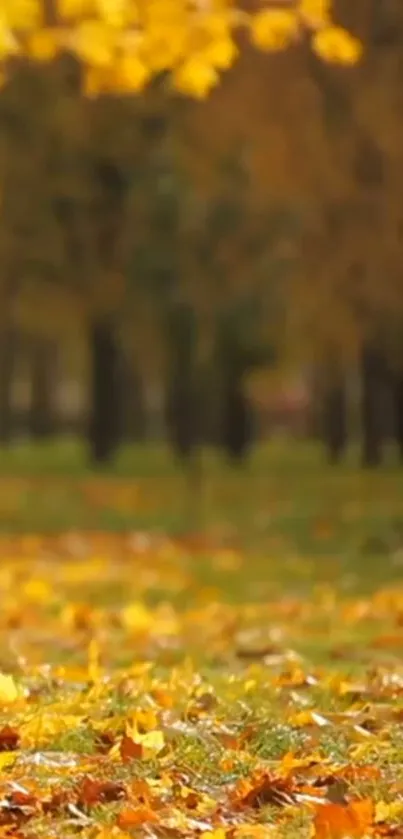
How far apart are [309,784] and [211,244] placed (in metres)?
25.3

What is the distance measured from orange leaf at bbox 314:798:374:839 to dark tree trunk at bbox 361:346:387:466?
76.8ft

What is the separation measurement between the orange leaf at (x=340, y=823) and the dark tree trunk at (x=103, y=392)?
95.0 ft

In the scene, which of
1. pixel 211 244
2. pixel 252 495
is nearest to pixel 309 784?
pixel 252 495

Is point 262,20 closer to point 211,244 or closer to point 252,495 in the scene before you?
point 252,495

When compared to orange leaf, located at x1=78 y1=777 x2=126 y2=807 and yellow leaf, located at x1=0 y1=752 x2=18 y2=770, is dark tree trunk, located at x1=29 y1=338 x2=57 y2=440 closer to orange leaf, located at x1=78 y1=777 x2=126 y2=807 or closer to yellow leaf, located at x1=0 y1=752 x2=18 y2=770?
yellow leaf, located at x1=0 y1=752 x2=18 y2=770

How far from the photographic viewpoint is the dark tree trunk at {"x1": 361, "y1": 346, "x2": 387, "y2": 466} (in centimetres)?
2933

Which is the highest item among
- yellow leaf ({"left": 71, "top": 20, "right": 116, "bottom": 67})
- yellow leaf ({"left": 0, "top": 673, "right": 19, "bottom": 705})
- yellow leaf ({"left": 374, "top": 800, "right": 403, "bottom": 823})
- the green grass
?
yellow leaf ({"left": 71, "top": 20, "right": 116, "bottom": 67})

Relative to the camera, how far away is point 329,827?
5.13 metres

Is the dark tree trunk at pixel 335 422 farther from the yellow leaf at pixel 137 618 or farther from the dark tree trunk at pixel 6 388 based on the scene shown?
the yellow leaf at pixel 137 618

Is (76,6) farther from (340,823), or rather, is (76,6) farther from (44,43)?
(340,823)

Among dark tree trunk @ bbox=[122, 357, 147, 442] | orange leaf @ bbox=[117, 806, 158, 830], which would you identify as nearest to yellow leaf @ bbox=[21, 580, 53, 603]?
orange leaf @ bbox=[117, 806, 158, 830]

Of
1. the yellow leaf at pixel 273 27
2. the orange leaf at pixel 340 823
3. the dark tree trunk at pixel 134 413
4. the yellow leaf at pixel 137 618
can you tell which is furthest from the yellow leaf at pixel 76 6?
the dark tree trunk at pixel 134 413

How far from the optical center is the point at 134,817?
17.4ft

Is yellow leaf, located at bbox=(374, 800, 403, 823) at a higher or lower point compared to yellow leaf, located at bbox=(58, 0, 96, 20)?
lower
